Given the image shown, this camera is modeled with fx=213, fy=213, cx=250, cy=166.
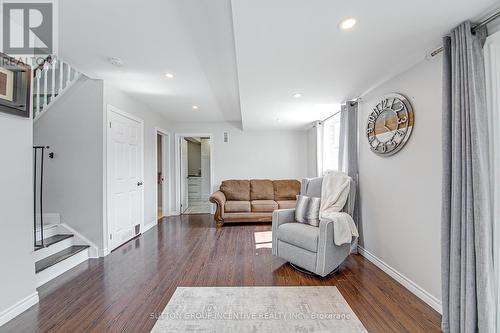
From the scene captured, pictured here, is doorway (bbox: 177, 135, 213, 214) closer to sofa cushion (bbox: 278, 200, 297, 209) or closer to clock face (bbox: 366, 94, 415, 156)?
sofa cushion (bbox: 278, 200, 297, 209)

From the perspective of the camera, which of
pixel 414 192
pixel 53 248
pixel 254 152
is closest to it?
pixel 414 192

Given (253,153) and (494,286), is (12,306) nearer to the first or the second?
(494,286)

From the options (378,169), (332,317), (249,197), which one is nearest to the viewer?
(332,317)

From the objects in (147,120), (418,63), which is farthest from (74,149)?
(418,63)

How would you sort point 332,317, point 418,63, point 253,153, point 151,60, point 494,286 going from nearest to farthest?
point 494,286, point 332,317, point 418,63, point 151,60, point 253,153

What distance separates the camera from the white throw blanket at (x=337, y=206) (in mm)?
2309

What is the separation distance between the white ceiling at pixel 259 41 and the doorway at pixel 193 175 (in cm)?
265

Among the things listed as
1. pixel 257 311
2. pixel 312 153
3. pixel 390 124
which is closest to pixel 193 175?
pixel 312 153

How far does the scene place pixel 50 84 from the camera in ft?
10.2

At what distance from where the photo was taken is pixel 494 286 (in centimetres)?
140

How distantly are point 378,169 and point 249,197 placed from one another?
10.1ft

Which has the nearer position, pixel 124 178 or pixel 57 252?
pixel 57 252

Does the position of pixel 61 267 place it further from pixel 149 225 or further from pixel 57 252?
pixel 149 225
